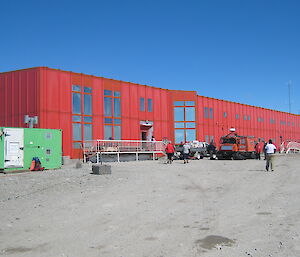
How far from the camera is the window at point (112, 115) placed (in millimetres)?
31641

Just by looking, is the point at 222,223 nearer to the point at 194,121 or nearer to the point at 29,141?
the point at 29,141

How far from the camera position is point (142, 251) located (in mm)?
5188

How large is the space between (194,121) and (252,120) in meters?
15.0

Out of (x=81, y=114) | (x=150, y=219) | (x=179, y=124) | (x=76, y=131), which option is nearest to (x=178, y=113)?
(x=179, y=124)

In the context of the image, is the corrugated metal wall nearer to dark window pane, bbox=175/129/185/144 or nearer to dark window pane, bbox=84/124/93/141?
dark window pane, bbox=84/124/93/141

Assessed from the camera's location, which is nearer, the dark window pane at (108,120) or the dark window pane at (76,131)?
the dark window pane at (76,131)

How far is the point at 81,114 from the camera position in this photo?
2972cm

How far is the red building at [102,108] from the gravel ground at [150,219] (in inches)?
642

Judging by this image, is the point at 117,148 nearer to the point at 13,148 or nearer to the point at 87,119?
the point at 87,119

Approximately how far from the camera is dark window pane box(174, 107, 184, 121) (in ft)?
128

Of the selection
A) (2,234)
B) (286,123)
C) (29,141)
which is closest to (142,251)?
(2,234)

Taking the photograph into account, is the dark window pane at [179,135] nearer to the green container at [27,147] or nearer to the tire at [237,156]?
the tire at [237,156]

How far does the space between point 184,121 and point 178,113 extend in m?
1.20

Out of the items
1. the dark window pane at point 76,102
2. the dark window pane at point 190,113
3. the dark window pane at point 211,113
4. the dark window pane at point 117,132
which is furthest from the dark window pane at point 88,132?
the dark window pane at point 211,113
